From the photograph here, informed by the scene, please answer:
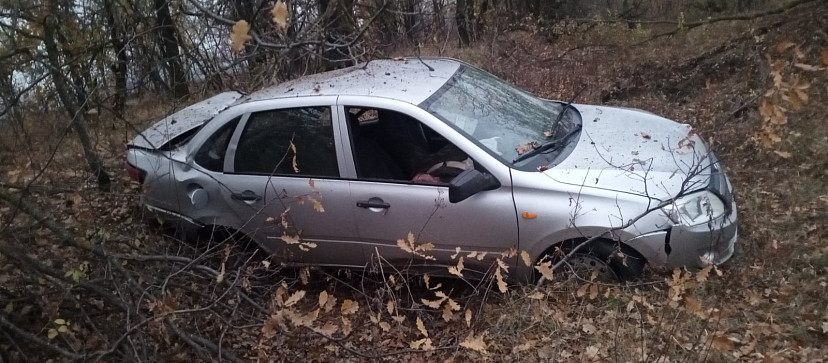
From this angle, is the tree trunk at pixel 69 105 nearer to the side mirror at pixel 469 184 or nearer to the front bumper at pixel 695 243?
the side mirror at pixel 469 184

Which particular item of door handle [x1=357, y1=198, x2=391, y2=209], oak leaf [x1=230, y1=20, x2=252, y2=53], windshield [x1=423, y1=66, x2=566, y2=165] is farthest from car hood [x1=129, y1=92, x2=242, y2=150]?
windshield [x1=423, y1=66, x2=566, y2=165]

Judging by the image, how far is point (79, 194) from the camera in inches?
163

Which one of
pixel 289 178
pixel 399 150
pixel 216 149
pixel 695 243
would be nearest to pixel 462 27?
pixel 399 150

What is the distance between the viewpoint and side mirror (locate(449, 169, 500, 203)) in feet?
11.9

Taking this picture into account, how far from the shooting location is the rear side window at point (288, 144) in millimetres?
4168

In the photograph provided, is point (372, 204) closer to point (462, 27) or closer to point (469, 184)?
point (469, 184)

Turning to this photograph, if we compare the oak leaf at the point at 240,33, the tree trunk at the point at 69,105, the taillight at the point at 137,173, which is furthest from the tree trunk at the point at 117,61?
the oak leaf at the point at 240,33

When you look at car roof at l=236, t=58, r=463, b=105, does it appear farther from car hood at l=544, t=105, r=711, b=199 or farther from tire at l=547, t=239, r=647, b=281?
tire at l=547, t=239, r=647, b=281

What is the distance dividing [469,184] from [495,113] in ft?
2.97

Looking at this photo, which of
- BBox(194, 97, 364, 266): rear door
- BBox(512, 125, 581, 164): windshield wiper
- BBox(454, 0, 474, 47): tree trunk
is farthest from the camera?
BBox(454, 0, 474, 47): tree trunk

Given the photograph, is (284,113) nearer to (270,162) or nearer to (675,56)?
(270,162)

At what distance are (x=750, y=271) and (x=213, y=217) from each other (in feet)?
12.0

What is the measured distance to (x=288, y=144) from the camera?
427cm

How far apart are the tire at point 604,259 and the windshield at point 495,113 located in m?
0.64
